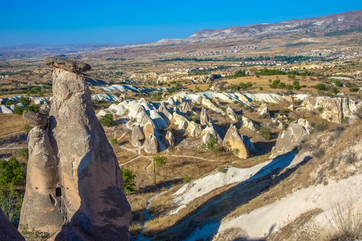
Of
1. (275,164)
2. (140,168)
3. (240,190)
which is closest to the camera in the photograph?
(240,190)

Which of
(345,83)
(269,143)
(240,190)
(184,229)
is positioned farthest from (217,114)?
(345,83)

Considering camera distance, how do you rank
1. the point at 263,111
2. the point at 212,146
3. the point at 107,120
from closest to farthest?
the point at 212,146, the point at 107,120, the point at 263,111

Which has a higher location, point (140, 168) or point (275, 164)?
point (275, 164)

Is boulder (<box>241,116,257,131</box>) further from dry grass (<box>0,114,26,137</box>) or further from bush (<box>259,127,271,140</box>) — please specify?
dry grass (<box>0,114,26,137</box>)

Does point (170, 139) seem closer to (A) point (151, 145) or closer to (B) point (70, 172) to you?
(A) point (151, 145)

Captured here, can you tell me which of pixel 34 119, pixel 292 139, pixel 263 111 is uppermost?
pixel 34 119

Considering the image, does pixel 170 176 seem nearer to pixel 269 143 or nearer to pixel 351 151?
pixel 269 143

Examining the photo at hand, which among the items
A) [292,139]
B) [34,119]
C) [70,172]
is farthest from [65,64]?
[292,139]
